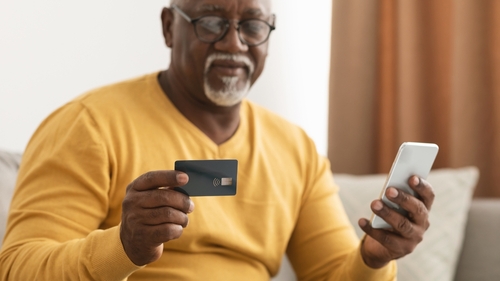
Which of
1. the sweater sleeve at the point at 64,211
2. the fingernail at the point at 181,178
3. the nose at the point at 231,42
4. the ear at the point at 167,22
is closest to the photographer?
the fingernail at the point at 181,178

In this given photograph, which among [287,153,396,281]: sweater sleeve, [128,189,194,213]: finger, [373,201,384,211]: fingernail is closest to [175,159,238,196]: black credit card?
[128,189,194,213]: finger

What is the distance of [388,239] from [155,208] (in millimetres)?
554

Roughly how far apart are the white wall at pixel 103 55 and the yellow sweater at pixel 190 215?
0.60 m

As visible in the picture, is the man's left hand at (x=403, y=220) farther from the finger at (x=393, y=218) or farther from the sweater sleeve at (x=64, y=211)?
the sweater sleeve at (x=64, y=211)

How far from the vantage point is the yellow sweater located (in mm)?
1196

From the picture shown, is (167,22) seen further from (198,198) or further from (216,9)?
(198,198)

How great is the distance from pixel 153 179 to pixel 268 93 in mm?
1741

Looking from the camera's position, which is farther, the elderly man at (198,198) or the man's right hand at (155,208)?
the elderly man at (198,198)

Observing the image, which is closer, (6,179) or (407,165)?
(407,165)

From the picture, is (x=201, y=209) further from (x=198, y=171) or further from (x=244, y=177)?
(x=198, y=171)

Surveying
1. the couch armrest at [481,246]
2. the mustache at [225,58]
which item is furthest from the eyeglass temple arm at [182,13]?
the couch armrest at [481,246]

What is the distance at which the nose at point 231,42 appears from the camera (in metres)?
1.47

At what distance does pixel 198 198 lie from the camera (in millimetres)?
1412

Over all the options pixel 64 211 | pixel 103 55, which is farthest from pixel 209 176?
pixel 103 55
